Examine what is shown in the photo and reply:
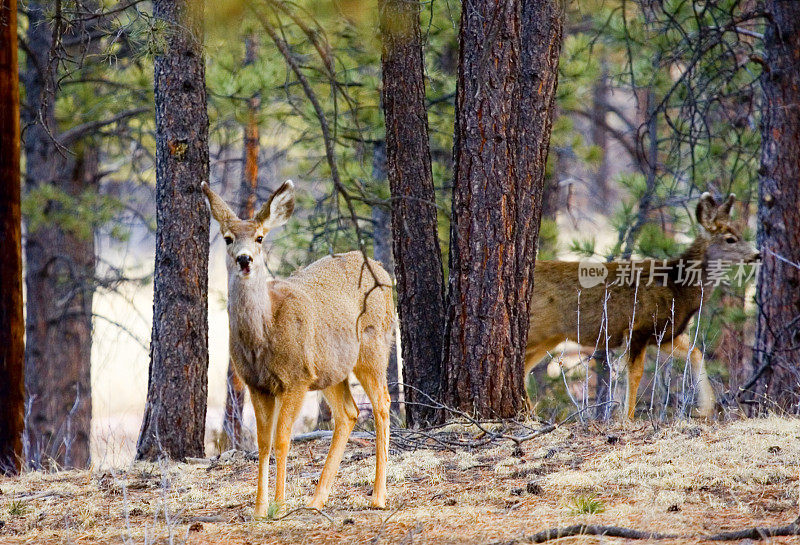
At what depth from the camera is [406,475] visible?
23.0ft

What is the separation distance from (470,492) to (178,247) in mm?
3574

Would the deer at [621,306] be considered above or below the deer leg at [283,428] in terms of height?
above

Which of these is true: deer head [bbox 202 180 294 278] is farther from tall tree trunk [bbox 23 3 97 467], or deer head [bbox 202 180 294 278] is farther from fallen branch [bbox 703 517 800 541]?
tall tree trunk [bbox 23 3 97 467]

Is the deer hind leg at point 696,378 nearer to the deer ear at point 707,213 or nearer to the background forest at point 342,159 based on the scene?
the background forest at point 342,159

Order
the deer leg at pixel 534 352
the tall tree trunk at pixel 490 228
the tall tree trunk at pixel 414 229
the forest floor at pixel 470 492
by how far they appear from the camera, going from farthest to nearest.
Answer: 1. the deer leg at pixel 534 352
2. the tall tree trunk at pixel 414 229
3. the tall tree trunk at pixel 490 228
4. the forest floor at pixel 470 492

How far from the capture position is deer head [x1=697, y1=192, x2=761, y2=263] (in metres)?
11.4

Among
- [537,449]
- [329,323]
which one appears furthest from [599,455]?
[329,323]

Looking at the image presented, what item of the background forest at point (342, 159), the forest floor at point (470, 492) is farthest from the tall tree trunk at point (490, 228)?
the background forest at point (342, 159)

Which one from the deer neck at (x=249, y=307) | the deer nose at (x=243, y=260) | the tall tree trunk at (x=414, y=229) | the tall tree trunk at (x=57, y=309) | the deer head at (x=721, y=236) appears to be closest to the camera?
the deer nose at (x=243, y=260)

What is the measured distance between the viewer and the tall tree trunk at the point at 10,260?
375 inches

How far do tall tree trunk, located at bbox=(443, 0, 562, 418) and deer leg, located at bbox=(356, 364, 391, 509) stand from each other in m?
2.04

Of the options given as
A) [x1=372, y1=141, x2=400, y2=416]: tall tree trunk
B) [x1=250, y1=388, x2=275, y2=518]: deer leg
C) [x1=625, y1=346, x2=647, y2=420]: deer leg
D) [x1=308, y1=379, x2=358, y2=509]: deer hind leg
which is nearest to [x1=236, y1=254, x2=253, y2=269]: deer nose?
[x1=250, y1=388, x2=275, y2=518]: deer leg

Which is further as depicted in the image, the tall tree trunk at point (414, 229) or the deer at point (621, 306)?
the deer at point (621, 306)

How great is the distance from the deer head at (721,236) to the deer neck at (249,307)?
7.16 m
